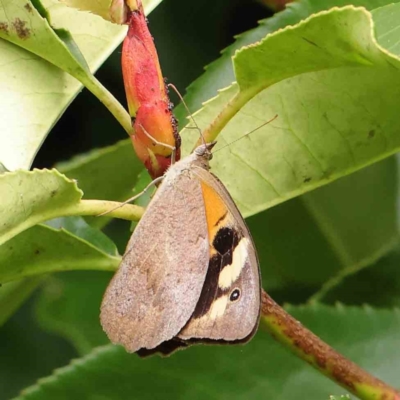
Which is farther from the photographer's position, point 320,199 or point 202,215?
point 320,199

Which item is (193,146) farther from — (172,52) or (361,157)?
(172,52)

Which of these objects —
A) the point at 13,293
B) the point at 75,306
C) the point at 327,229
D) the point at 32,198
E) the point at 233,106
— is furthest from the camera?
the point at 75,306

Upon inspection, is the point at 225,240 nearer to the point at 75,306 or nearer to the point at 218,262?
the point at 218,262

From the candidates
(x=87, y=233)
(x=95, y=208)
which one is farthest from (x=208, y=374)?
(x=95, y=208)

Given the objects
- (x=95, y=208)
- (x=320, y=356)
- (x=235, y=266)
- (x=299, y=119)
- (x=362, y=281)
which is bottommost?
(x=362, y=281)

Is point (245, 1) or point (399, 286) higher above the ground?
point (245, 1)

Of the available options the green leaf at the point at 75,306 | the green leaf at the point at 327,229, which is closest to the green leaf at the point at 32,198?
the green leaf at the point at 327,229

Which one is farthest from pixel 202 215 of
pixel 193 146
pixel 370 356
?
pixel 370 356

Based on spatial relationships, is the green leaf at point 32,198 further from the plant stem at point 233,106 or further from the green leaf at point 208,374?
the green leaf at point 208,374
